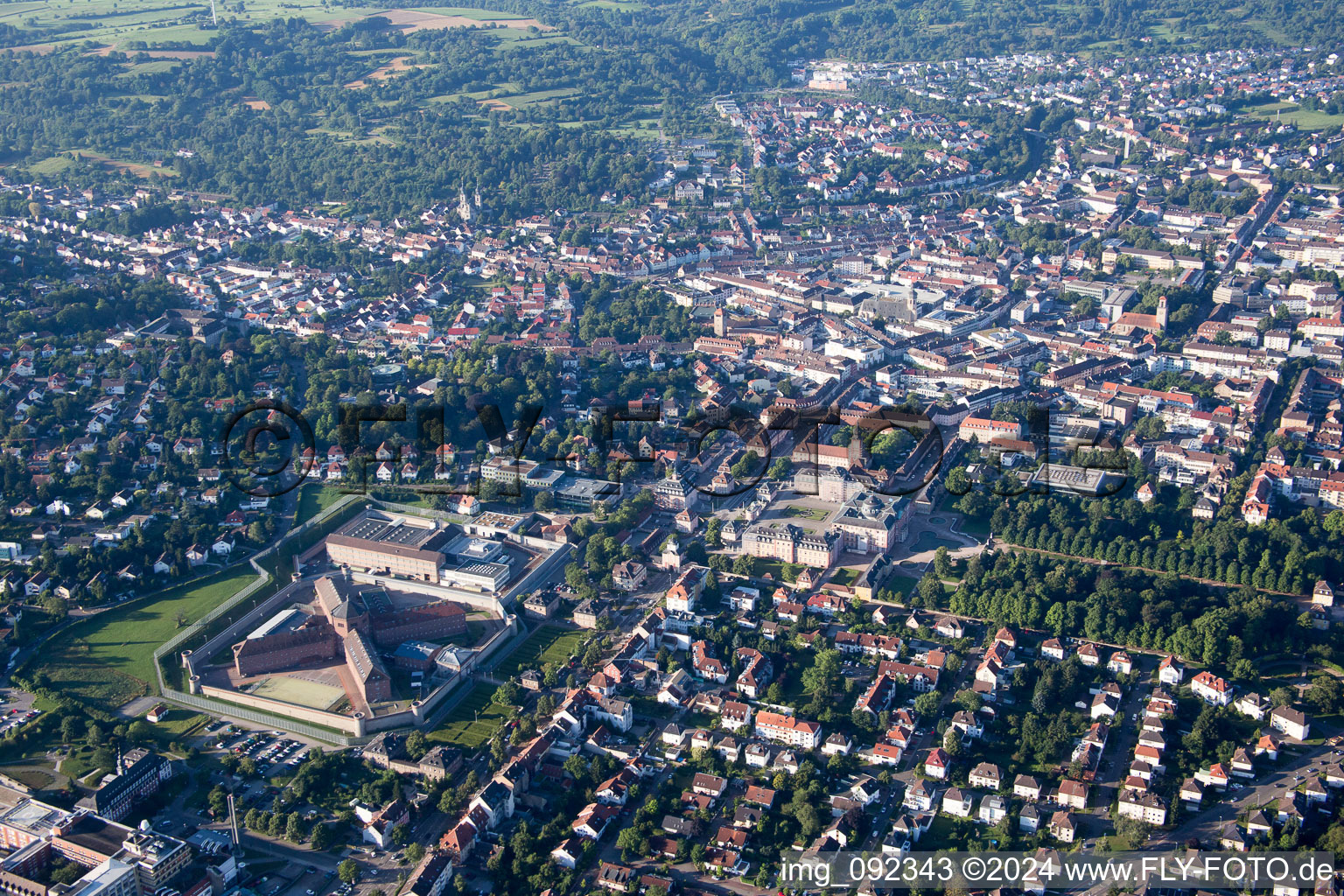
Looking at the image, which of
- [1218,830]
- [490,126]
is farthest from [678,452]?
[490,126]

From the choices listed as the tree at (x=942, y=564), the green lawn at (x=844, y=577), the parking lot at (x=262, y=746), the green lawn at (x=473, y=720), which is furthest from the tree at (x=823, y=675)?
the parking lot at (x=262, y=746)

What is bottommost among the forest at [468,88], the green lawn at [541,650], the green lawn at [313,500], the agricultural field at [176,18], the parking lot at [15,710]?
the green lawn at [541,650]

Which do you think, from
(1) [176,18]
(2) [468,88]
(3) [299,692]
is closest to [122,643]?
(3) [299,692]

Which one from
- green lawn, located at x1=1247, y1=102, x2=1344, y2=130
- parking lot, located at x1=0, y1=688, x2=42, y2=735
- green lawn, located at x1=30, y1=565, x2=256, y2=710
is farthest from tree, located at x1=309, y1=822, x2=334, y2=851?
green lawn, located at x1=1247, y1=102, x2=1344, y2=130

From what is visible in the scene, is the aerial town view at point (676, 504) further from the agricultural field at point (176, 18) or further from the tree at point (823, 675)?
the agricultural field at point (176, 18)

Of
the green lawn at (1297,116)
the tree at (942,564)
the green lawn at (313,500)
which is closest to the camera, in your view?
the tree at (942,564)

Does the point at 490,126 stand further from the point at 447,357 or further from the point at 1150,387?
the point at 1150,387

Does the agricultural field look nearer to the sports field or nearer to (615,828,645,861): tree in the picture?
the sports field
